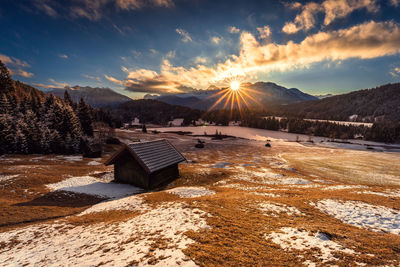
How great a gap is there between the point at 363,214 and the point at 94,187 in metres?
25.4

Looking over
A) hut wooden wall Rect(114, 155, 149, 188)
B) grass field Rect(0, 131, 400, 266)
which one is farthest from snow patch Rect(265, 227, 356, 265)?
hut wooden wall Rect(114, 155, 149, 188)

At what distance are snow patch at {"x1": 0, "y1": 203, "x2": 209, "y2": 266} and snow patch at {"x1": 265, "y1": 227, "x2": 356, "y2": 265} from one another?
367cm

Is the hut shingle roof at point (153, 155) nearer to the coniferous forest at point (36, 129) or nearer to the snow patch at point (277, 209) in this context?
the snow patch at point (277, 209)

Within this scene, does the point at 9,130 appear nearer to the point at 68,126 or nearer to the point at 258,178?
the point at 68,126

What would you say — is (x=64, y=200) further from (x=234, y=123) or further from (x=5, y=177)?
(x=234, y=123)

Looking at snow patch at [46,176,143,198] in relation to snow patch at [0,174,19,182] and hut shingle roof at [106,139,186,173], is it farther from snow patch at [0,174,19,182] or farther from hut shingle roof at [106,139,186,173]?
snow patch at [0,174,19,182]

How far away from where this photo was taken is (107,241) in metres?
7.94

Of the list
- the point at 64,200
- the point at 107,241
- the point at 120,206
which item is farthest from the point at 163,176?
the point at 107,241

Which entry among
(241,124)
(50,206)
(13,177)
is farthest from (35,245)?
(241,124)

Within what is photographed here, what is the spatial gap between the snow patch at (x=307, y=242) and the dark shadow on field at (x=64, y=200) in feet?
53.4

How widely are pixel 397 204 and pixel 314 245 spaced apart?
1295cm

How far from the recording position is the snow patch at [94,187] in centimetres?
1805

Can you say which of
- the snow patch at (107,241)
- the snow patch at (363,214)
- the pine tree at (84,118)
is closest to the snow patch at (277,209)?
the snow patch at (363,214)

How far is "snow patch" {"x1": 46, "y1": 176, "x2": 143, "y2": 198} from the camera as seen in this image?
18047 millimetres
